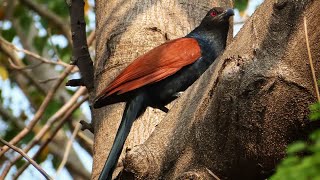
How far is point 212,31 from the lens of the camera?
15.2 ft

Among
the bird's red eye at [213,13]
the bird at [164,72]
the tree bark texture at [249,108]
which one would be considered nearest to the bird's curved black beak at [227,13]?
the bird at [164,72]

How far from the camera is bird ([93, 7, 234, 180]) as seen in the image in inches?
134

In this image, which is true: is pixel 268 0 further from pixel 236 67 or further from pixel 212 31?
pixel 212 31

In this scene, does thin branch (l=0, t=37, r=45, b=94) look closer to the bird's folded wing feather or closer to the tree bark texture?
the bird's folded wing feather

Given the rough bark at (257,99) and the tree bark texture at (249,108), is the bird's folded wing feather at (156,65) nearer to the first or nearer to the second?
the tree bark texture at (249,108)

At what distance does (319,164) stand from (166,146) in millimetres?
1051

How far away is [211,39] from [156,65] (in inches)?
30.0

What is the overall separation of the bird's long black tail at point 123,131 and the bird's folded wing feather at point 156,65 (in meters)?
0.10

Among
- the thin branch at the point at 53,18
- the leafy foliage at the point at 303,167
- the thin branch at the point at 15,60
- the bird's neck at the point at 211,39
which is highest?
the thin branch at the point at 53,18

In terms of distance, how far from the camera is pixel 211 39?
180 inches

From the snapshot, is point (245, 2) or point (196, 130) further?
point (245, 2)

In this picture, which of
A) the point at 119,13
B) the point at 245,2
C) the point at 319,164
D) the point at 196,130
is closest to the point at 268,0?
the point at 196,130

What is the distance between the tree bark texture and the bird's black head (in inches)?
70.2

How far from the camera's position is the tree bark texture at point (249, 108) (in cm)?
210
